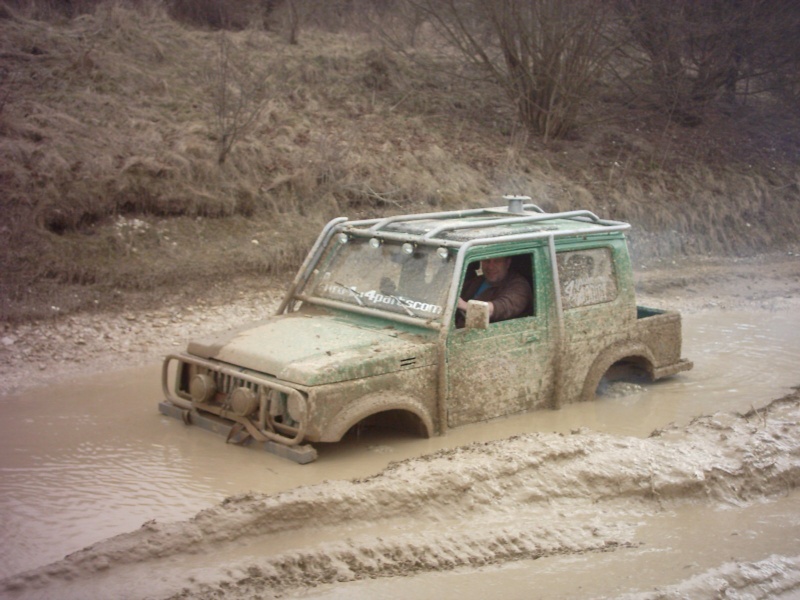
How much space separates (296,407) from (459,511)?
3.78 feet

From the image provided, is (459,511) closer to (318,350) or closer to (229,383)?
(318,350)

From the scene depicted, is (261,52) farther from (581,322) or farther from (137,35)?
(581,322)

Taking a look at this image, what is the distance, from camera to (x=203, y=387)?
6449 millimetres

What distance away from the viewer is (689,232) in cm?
1541

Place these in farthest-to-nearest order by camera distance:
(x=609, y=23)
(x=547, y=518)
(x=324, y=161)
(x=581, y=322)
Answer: (x=609, y=23) → (x=324, y=161) → (x=581, y=322) → (x=547, y=518)

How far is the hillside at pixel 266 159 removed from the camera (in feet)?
33.8

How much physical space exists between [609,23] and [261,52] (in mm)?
5789

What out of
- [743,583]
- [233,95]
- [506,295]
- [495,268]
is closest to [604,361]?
[506,295]

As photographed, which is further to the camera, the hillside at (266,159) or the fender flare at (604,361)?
the hillside at (266,159)

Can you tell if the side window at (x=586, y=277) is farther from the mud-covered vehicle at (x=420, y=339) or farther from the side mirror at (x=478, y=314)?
the side mirror at (x=478, y=314)

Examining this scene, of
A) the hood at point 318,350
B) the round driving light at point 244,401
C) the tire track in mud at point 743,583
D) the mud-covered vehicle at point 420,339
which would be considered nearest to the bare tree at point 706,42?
the mud-covered vehicle at point 420,339

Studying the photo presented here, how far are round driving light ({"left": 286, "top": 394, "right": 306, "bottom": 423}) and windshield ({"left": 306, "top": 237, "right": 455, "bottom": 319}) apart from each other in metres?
1.21

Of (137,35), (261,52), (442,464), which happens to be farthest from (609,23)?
(442,464)

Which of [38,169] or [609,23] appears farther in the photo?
[609,23]
